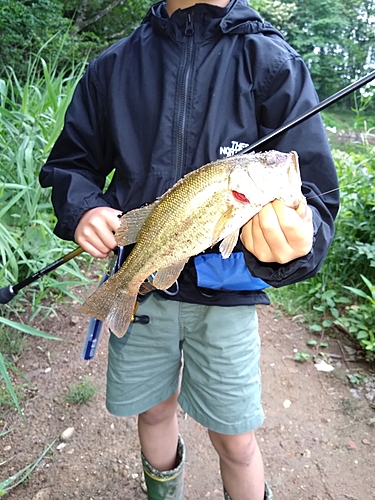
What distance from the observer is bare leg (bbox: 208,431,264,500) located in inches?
69.4

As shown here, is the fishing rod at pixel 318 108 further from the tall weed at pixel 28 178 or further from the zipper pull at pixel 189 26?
the tall weed at pixel 28 178

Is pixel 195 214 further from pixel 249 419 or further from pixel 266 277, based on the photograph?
pixel 249 419

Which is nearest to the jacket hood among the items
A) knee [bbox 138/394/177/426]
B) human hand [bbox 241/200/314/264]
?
human hand [bbox 241/200/314/264]

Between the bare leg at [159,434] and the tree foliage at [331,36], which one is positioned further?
the tree foliage at [331,36]

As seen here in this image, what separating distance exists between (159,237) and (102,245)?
321mm

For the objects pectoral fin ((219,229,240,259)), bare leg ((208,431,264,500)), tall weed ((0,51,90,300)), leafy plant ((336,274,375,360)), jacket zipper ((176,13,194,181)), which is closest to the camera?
pectoral fin ((219,229,240,259))

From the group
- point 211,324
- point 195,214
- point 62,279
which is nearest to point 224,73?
point 195,214

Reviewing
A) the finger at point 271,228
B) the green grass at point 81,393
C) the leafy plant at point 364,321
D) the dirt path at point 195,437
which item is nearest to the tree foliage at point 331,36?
the leafy plant at point 364,321

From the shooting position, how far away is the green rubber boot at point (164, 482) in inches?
80.2

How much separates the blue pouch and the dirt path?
4.45 ft

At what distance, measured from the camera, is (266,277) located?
4.55ft

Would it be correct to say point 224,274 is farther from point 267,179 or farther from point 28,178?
point 28,178

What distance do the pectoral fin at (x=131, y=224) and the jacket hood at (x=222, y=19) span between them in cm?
76

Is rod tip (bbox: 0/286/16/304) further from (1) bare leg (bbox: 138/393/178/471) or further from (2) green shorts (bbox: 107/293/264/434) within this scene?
(1) bare leg (bbox: 138/393/178/471)
